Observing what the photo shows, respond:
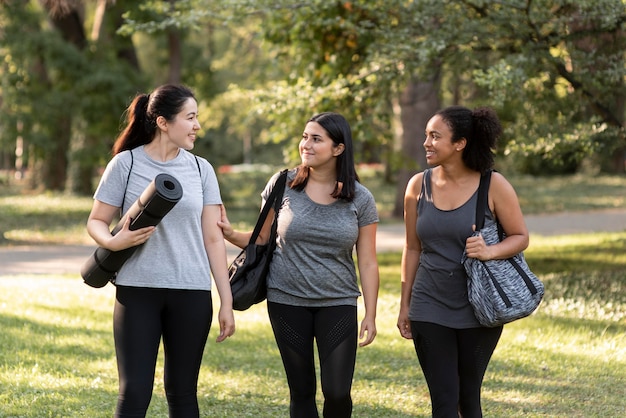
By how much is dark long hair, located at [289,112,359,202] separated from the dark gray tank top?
0.38 metres

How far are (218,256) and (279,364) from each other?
3.60m

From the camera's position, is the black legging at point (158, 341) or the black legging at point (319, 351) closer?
the black legging at point (158, 341)

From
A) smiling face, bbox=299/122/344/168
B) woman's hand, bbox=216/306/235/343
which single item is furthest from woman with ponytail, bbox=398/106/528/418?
woman's hand, bbox=216/306/235/343

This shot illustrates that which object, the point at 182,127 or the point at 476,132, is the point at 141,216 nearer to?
the point at 182,127


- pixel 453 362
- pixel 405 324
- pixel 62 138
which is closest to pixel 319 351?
pixel 405 324

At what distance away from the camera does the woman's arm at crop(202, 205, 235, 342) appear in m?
4.31

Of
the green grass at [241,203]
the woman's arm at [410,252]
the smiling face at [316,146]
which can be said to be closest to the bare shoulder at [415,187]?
the woman's arm at [410,252]

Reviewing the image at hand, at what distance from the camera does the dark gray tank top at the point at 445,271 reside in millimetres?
4355

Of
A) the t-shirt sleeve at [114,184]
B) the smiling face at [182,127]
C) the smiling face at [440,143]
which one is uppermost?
the smiling face at [182,127]

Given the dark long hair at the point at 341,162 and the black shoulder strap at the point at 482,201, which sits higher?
the dark long hair at the point at 341,162

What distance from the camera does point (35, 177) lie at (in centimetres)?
2916

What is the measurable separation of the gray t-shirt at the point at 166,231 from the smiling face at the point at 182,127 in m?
0.10

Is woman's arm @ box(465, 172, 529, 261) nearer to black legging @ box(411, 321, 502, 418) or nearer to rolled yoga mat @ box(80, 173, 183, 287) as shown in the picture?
black legging @ box(411, 321, 502, 418)

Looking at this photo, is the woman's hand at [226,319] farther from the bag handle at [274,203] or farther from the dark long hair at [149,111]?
the dark long hair at [149,111]
